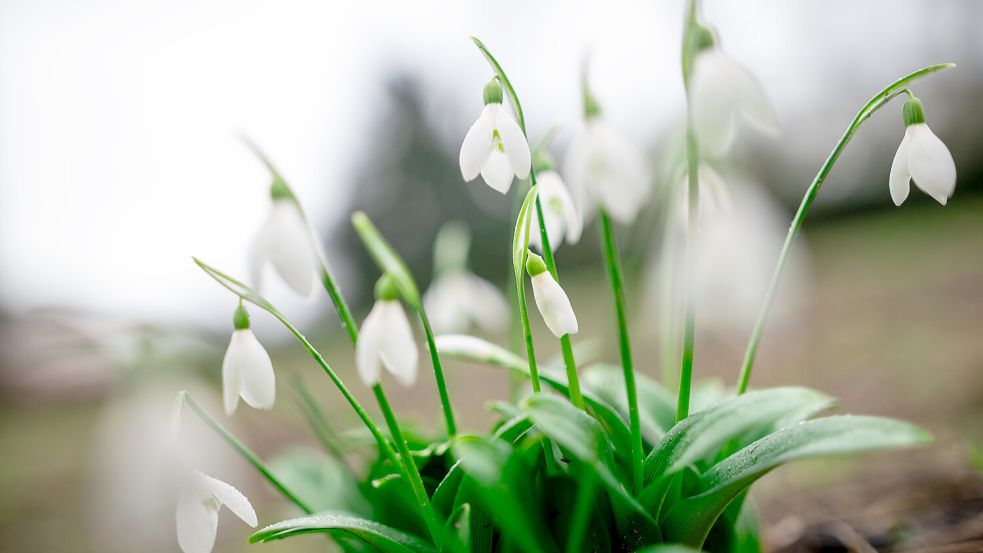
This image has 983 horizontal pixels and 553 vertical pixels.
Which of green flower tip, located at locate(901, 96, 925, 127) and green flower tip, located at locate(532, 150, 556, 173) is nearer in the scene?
green flower tip, located at locate(901, 96, 925, 127)

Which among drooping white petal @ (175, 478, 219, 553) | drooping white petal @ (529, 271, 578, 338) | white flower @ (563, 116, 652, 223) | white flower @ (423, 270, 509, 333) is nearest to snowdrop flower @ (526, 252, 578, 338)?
drooping white petal @ (529, 271, 578, 338)

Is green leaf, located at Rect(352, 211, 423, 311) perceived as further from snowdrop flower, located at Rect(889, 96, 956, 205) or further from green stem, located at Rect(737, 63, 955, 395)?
snowdrop flower, located at Rect(889, 96, 956, 205)

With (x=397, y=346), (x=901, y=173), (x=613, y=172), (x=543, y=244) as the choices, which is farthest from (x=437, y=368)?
(x=901, y=173)

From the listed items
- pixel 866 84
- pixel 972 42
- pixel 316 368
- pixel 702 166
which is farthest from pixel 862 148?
pixel 702 166

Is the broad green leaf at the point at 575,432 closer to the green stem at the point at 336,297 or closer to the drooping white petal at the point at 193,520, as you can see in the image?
the green stem at the point at 336,297

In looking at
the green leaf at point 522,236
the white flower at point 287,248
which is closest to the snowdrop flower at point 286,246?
the white flower at point 287,248

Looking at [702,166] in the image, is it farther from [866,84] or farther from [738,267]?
[866,84]

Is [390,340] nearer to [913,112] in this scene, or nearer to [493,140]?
[493,140]
